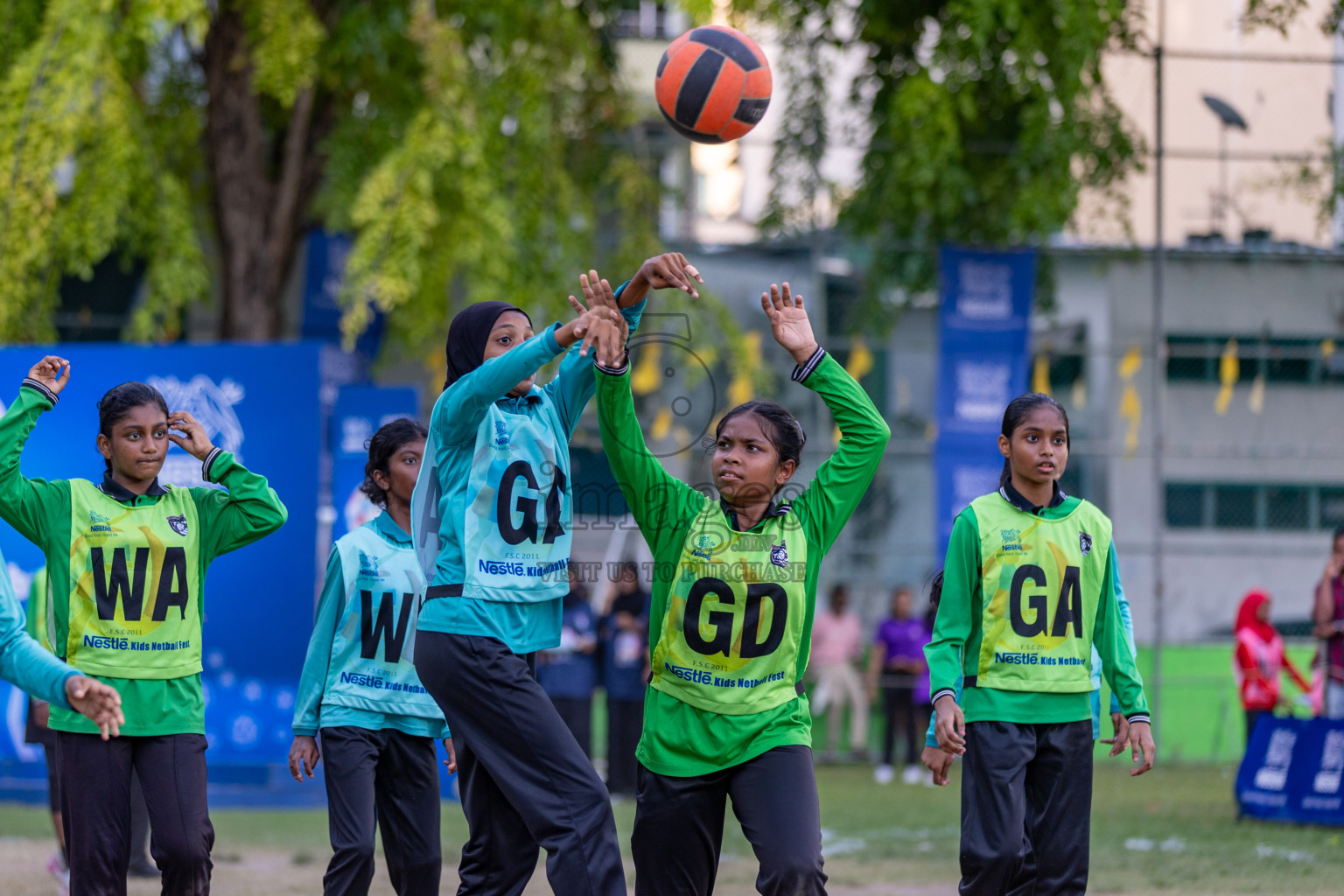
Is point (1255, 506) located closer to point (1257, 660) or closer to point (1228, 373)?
point (1228, 373)

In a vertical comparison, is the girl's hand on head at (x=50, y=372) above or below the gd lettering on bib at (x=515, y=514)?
above

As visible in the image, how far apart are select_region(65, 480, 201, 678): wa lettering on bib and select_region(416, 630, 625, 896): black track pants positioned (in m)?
1.24

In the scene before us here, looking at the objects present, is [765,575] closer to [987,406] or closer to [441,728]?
[441,728]

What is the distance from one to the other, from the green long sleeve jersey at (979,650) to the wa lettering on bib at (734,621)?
2.73 ft

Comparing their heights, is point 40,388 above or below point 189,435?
above

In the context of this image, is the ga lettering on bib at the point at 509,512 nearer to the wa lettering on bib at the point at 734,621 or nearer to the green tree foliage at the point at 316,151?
the wa lettering on bib at the point at 734,621

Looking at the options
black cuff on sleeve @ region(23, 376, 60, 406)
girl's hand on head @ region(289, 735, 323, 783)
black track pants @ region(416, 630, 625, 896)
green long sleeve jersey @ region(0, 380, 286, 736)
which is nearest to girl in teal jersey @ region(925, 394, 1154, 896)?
black track pants @ region(416, 630, 625, 896)

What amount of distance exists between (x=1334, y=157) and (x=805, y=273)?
18.0ft

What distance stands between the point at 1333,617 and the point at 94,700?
370 inches

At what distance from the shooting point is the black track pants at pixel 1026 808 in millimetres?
4729

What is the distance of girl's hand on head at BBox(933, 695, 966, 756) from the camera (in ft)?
15.1

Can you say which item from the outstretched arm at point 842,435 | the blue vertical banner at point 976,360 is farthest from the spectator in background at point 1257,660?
the outstretched arm at point 842,435

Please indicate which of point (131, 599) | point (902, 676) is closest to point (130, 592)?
point (131, 599)

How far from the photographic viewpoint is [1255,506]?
15.2m
